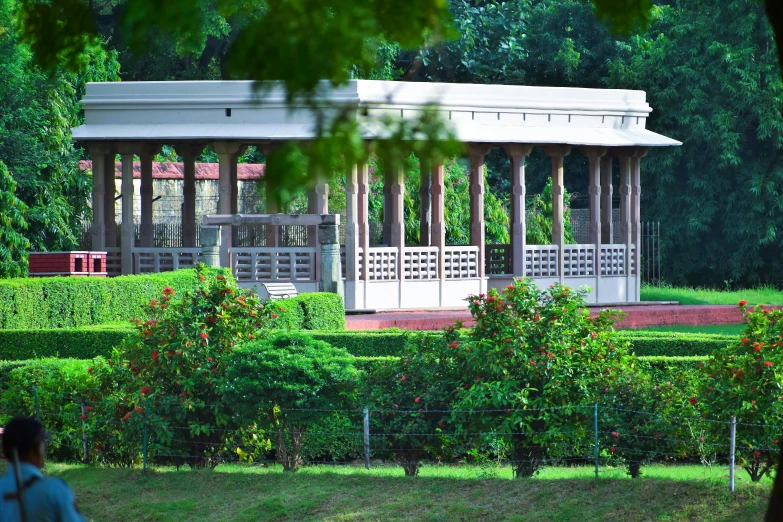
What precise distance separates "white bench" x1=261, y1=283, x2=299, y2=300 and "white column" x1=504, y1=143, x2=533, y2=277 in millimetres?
4718

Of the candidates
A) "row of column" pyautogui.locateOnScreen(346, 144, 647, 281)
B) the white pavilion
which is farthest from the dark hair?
"row of column" pyautogui.locateOnScreen(346, 144, 647, 281)

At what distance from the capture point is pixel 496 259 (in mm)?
26703

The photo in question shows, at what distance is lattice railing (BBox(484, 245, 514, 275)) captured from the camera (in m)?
26.5

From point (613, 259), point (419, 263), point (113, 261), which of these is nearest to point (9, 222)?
point (113, 261)

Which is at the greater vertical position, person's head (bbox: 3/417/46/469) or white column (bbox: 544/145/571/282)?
white column (bbox: 544/145/571/282)

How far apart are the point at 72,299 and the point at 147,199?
27.4ft

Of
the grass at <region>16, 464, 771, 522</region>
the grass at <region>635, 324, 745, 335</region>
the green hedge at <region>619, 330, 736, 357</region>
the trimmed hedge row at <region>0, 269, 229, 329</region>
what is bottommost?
the grass at <region>16, 464, 771, 522</region>

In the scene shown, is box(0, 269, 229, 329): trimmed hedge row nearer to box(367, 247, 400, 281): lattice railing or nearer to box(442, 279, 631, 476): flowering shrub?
box(367, 247, 400, 281): lattice railing

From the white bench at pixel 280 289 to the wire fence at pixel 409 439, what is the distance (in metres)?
8.45

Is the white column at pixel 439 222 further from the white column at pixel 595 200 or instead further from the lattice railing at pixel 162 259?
the lattice railing at pixel 162 259

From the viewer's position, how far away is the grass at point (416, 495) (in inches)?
357

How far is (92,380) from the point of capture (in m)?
11.8

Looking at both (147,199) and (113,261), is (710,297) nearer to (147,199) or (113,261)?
(147,199)

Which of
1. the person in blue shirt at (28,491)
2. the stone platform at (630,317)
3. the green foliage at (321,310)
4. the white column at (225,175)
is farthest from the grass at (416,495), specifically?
the white column at (225,175)
